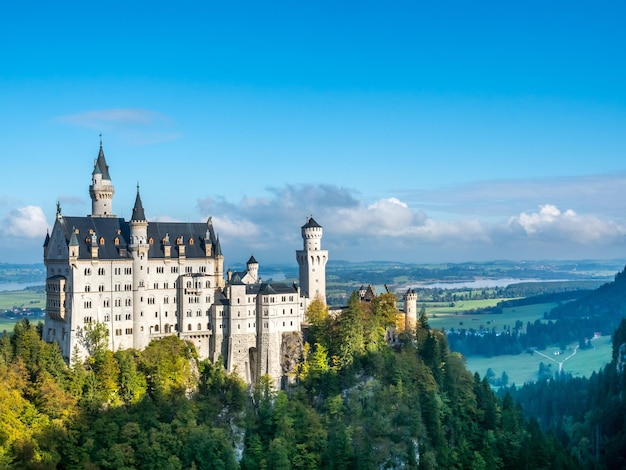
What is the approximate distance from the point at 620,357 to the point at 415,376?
233 feet

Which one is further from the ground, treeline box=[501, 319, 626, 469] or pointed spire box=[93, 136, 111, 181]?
pointed spire box=[93, 136, 111, 181]

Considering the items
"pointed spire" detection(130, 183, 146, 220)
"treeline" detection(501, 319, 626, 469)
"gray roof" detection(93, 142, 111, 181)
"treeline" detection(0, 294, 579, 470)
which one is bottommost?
"treeline" detection(501, 319, 626, 469)

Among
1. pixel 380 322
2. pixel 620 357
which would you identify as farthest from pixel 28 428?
pixel 620 357

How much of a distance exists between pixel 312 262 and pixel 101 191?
28513 millimetres

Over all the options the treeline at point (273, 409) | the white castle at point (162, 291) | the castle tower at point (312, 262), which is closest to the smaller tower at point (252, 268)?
the white castle at point (162, 291)

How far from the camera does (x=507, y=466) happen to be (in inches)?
4018

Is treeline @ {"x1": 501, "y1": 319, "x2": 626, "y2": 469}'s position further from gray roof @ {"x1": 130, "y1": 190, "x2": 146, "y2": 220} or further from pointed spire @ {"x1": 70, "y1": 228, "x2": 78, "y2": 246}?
pointed spire @ {"x1": 70, "y1": 228, "x2": 78, "y2": 246}

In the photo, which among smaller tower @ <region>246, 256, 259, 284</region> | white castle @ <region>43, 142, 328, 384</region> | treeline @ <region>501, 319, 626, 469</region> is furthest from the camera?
treeline @ <region>501, 319, 626, 469</region>

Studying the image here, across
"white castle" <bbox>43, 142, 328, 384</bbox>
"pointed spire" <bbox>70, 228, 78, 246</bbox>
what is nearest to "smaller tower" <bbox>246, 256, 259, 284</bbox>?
"white castle" <bbox>43, 142, 328, 384</bbox>

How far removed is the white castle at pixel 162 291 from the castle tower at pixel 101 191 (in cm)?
13

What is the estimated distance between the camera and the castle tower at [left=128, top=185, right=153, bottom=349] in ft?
318

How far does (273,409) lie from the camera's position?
95312 mm

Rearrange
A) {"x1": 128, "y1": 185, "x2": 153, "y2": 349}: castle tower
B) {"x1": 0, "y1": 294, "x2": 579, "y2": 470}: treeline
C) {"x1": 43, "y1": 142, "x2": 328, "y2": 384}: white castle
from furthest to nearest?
{"x1": 128, "y1": 185, "x2": 153, "y2": 349}: castle tower → {"x1": 43, "y1": 142, "x2": 328, "y2": 384}: white castle → {"x1": 0, "y1": 294, "x2": 579, "y2": 470}: treeline

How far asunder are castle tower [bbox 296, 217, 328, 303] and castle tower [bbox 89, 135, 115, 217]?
25103 millimetres
